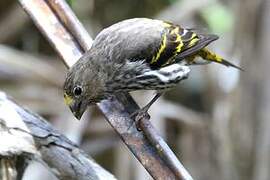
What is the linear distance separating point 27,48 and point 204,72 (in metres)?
1.35

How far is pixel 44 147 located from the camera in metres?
2.08

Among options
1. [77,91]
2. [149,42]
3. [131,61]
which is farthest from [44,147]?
[149,42]

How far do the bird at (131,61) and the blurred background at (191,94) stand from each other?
0.87 m

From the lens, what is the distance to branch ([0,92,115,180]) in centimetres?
203

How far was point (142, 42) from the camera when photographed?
2.91 m

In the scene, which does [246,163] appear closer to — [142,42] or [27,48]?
[142,42]

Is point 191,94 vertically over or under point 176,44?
under

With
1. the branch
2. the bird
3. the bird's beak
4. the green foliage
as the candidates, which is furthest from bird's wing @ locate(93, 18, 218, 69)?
the green foliage

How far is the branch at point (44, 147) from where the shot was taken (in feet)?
6.67

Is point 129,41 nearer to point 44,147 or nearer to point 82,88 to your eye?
point 82,88

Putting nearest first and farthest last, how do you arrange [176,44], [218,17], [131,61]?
[131,61]
[176,44]
[218,17]

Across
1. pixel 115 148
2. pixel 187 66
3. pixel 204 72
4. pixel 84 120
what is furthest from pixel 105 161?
pixel 187 66

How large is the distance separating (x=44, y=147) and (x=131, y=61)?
858 mm

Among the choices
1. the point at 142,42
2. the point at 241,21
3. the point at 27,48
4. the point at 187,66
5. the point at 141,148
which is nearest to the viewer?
the point at 141,148
